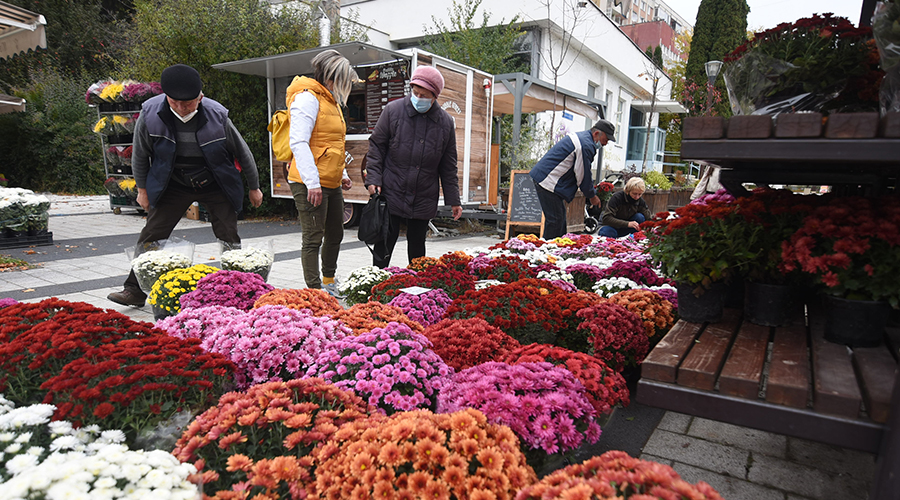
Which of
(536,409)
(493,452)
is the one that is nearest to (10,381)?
(493,452)

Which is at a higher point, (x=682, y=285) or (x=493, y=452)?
(x=682, y=285)

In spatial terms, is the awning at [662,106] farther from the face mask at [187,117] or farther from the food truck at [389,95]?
the face mask at [187,117]

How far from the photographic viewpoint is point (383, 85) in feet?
28.8

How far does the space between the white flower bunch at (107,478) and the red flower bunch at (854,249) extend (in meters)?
1.93

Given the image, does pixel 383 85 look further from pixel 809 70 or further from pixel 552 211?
pixel 809 70

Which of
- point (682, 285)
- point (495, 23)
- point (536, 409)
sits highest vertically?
point (495, 23)

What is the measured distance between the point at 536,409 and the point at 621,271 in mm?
2372

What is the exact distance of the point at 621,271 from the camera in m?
3.81

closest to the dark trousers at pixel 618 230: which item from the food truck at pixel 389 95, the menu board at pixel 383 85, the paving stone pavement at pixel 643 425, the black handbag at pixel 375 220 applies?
the paving stone pavement at pixel 643 425

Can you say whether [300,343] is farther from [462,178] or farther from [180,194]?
[462,178]

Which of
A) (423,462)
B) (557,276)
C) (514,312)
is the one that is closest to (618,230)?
(557,276)

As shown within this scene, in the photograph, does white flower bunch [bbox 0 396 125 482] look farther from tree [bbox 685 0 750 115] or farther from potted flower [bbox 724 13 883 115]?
tree [bbox 685 0 750 115]

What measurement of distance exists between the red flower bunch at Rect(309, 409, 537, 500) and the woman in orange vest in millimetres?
2813

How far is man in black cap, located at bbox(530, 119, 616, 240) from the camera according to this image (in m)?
5.40
